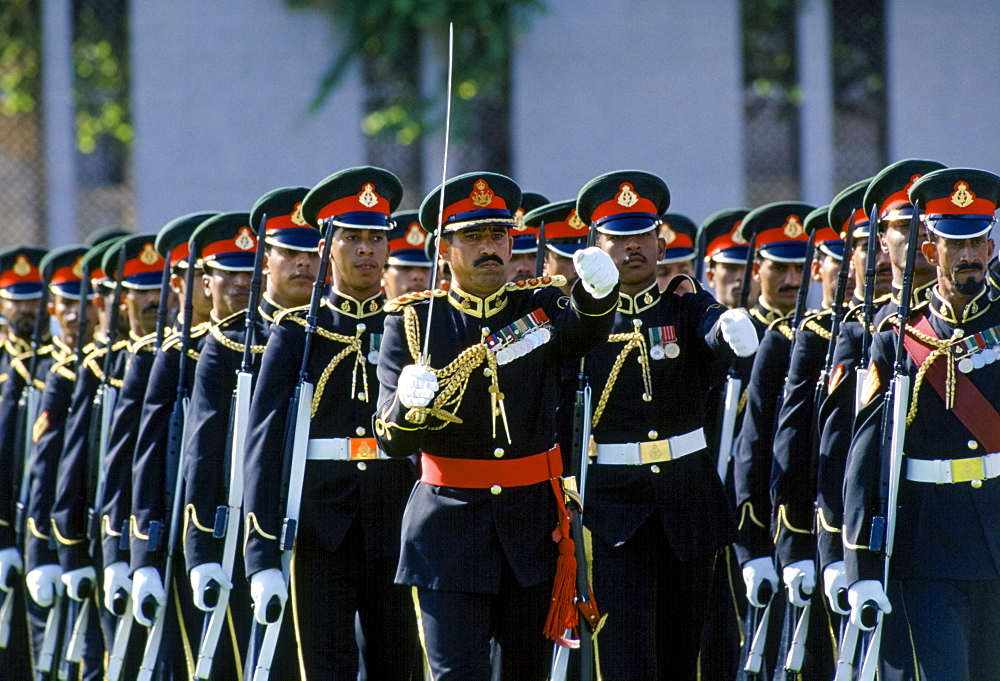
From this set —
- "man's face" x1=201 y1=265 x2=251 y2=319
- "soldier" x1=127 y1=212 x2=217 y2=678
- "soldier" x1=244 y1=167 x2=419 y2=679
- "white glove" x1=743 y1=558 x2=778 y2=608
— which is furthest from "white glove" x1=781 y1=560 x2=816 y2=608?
"man's face" x1=201 y1=265 x2=251 y2=319

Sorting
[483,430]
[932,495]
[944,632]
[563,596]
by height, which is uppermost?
[483,430]

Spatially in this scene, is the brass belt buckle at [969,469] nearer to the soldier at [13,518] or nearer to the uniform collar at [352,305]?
the uniform collar at [352,305]

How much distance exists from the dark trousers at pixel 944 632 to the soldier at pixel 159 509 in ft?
9.05

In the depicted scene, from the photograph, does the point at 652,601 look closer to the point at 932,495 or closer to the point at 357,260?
the point at 932,495

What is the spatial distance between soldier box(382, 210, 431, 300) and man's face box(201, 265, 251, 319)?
1.19 metres

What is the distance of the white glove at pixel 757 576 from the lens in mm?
6043

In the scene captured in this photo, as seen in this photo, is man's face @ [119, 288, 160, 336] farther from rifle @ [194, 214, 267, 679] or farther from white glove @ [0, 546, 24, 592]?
rifle @ [194, 214, 267, 679]

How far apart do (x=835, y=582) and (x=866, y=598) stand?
37 centimetres

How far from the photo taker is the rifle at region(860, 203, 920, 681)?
16.1ft

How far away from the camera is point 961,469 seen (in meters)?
4.93

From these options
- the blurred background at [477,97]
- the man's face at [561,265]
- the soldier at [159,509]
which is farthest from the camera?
the blurred background at [477,97]

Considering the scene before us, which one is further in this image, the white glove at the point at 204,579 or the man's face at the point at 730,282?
the man's face at the point at 730,282

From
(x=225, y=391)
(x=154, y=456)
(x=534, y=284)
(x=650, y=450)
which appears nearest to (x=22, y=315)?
(x=154, y=456)

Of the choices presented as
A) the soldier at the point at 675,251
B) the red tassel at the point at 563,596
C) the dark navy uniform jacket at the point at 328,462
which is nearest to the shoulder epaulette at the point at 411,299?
the dark navy uniform jacket at the point at 328,462
